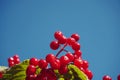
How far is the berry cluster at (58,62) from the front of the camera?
3.64m

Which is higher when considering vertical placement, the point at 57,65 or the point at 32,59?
the point at 32,59

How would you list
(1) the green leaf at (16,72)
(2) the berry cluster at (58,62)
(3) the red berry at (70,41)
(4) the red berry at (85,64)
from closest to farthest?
(2) the berry cluster at (58,62)
(1) the green leaf at (16,72)
(4) the red berry at (85,64)
(3) the red berry at (70,41)

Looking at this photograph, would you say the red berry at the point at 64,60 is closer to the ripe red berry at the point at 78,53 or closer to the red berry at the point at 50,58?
the red berry at the point at 50,58

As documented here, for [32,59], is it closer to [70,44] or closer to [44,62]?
[44,62]

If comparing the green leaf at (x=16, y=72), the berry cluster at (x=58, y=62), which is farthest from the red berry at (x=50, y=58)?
the green leaf at (x=16, y=72)

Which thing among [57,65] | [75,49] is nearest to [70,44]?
[75,49]

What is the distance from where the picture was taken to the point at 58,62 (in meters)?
3.71

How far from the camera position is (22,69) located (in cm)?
422

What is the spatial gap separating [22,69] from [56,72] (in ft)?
2.02

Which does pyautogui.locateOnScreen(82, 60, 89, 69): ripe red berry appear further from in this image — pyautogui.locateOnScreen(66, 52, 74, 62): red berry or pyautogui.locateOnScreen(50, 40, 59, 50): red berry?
pyautogui.locateOnScreen(50, 40, 59, 50): red berry

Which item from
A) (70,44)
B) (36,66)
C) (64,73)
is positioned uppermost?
(70,44)

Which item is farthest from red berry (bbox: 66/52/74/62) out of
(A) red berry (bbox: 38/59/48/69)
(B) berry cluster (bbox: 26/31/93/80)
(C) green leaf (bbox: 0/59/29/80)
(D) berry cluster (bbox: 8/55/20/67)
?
(D) berry cluster (bbox: 8/55/20/67)

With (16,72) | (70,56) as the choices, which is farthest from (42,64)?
(16,72)

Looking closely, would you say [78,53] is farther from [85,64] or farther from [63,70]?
[63,70]
